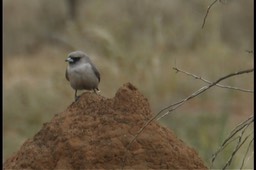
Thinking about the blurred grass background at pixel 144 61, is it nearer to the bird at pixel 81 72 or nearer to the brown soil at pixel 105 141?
the brown soil at pixel 105 141

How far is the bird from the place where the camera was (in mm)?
7906

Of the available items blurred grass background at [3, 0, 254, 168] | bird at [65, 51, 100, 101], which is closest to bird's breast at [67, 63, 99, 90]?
bird at [65, 51, 100, 101]

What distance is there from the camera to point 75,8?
3650 centimetres

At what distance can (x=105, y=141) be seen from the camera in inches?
257

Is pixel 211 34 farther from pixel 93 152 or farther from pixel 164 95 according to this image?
pixel 93 152

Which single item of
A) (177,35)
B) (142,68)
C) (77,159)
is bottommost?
(77,159)

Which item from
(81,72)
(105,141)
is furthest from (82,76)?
(105,141)

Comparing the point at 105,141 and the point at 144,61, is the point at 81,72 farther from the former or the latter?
the point at 144,61

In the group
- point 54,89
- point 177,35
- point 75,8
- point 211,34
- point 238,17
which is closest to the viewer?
point 54,89

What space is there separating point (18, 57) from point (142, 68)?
18737mm

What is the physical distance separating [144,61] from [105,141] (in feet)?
30.6

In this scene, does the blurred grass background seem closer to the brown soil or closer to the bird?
the brown soil

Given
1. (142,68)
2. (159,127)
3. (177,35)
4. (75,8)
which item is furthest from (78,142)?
(75,8)

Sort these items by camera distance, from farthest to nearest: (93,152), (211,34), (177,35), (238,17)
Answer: (238,17) < (177,35) < (211,34) < (93,152)
